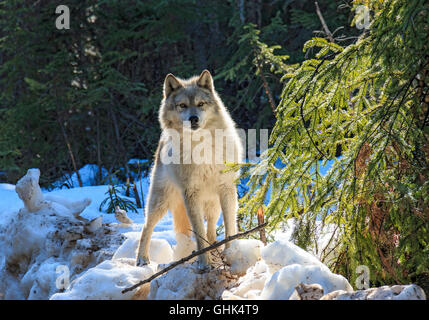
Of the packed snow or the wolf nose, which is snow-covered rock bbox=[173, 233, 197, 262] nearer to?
the packed snow

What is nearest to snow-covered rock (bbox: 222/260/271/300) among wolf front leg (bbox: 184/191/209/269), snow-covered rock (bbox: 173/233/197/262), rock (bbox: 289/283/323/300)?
rock (bbox: 289/283/323/300)

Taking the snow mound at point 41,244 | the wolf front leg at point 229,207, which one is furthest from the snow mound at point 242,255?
the snow mound at point 41,244

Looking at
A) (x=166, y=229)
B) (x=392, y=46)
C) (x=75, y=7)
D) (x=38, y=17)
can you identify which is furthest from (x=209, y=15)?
(x=392, y=46)

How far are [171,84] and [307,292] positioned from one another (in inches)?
105

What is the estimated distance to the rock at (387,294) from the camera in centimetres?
259

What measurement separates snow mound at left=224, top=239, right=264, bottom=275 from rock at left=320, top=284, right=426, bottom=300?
3.92ft

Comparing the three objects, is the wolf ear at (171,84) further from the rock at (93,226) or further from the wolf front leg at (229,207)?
the rock at (93,226)

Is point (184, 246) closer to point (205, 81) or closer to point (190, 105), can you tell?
point (190, 105)

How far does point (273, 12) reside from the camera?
13938mm

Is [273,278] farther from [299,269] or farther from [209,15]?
[209,15]

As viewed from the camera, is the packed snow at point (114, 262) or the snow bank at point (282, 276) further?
the packed snow at point (114, 262)

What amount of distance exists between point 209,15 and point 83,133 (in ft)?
16.9

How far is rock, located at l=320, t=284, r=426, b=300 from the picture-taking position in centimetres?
259
